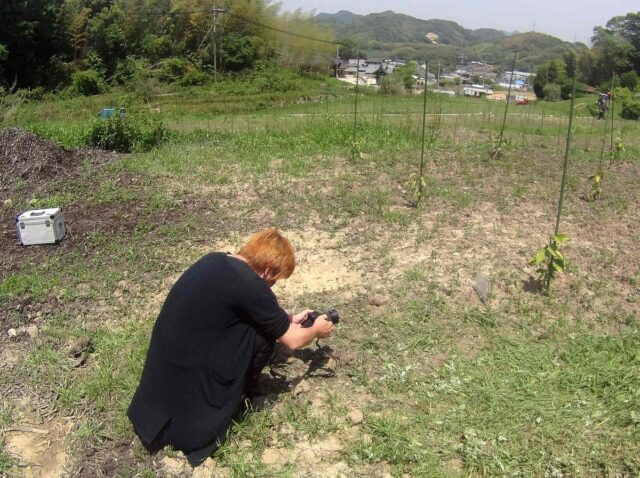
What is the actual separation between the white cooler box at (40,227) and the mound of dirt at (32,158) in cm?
163

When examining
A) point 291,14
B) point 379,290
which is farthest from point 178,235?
point 291,14

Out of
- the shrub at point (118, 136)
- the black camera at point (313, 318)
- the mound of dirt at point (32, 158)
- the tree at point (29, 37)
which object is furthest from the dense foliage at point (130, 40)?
the black camera at point (313, 318)

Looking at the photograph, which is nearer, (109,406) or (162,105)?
(109,406)

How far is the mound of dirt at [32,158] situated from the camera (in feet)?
19.5

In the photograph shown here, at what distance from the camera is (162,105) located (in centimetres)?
1991

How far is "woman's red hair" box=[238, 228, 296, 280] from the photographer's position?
225 centimetres

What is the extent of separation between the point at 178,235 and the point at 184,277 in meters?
2.39

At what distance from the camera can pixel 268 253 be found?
2.25m

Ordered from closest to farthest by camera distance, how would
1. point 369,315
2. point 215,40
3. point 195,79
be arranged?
1. point 369,315
2. point 195,79
3. point 215,40

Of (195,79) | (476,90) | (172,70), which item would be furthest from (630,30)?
(172,70)

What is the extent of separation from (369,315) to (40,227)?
270cm

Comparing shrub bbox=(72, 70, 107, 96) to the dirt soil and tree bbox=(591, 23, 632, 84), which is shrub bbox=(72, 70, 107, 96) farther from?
the dirt soil

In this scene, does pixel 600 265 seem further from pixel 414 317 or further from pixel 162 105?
pixel 162 105

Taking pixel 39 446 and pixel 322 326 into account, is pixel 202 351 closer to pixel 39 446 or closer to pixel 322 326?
pixel 322 326
